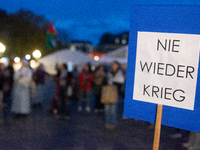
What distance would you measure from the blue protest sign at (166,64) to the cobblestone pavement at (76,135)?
11.5 feet

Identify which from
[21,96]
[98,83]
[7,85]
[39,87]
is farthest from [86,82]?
[7,85]

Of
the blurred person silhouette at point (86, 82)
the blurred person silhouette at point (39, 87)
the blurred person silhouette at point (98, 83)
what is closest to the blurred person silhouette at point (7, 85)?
the blurred person silhouette at point (39, 87)

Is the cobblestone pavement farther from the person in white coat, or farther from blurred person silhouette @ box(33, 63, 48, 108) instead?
blurred person silhouette @ box(33, 63, 48, 108)

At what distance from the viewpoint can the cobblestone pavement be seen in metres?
5.83

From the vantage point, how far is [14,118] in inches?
324

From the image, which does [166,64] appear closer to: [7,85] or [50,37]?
[7,85]

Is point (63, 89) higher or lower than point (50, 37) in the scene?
lower

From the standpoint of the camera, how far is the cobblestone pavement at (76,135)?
5.83 metres

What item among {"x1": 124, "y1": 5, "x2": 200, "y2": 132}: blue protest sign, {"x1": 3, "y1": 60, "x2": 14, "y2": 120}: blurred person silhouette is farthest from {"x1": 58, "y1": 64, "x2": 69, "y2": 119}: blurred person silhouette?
{"x1": 124, "y1": 5, "x2": 200, "y2": 132}: blue protest sign

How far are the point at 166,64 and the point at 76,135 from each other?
4673 mm

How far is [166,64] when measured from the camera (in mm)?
2352

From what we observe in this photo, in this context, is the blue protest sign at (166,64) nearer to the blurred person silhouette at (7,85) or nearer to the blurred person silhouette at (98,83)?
the blurred person silhouette at (7,85)

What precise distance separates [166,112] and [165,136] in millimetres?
4675

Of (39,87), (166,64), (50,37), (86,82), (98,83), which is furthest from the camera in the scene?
(50,37)
